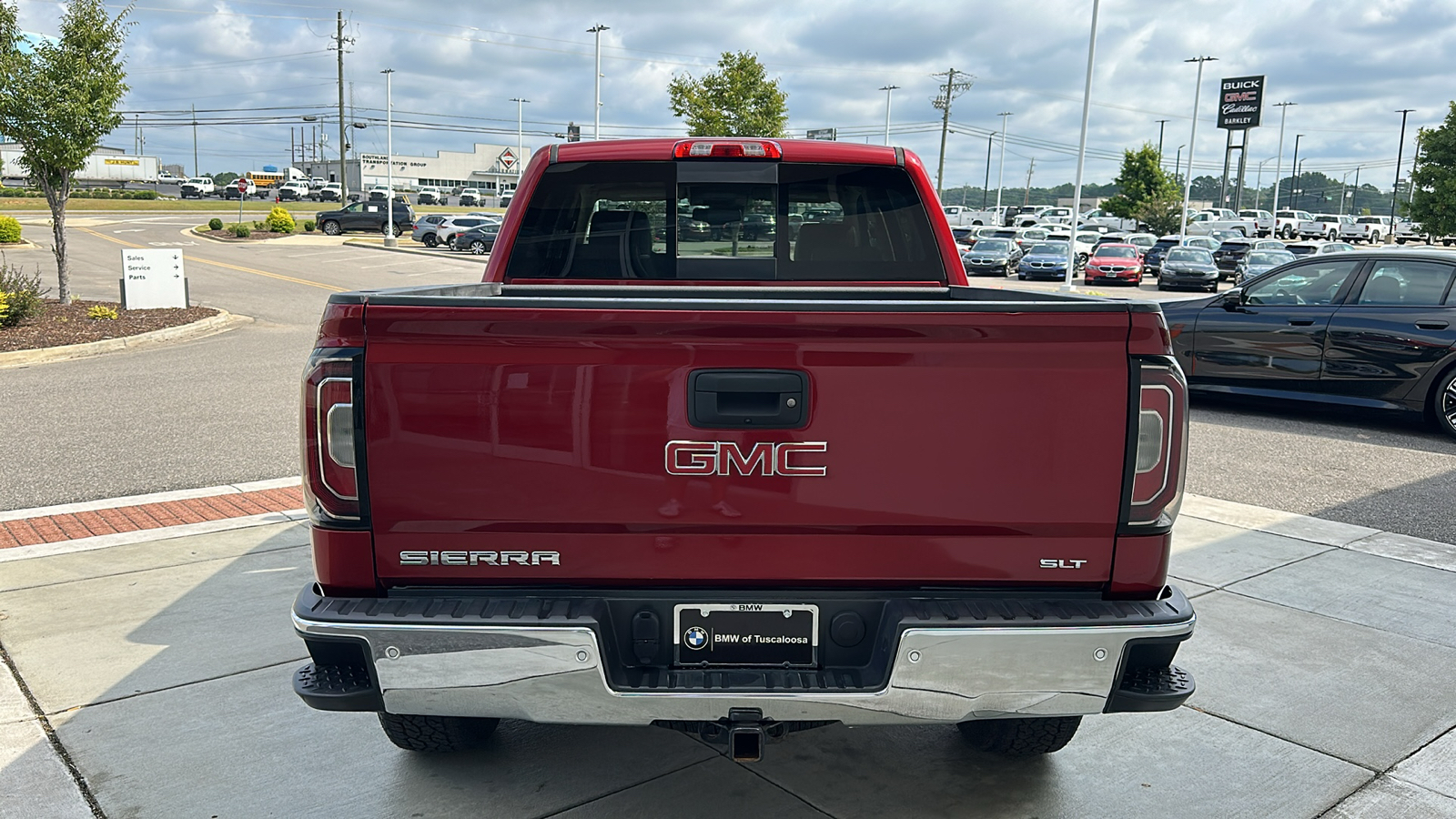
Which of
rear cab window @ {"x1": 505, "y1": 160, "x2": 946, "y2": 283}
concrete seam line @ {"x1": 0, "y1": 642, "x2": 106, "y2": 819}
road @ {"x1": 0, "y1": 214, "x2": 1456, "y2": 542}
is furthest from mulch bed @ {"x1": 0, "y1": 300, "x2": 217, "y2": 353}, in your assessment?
rear cab window @ {"x1": 505, "y1": 160, "x2": 946, "y2": 283}

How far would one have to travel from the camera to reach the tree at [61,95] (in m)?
16.2

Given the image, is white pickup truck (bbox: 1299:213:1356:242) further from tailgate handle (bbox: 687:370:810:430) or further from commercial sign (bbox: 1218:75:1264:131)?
tailgate handle (bbox: 687:370:810:430)

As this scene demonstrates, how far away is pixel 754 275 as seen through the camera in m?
4.59

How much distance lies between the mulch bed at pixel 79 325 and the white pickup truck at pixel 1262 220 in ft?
230

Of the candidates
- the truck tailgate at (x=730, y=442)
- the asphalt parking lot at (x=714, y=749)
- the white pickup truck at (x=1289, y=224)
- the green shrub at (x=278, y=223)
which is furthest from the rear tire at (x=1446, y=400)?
the white pickup truck at (x=1289, y=224)

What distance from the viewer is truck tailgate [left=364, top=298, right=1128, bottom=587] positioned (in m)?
2.62

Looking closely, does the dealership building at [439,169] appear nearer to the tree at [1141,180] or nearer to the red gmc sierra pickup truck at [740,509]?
the tree at [1141,180]

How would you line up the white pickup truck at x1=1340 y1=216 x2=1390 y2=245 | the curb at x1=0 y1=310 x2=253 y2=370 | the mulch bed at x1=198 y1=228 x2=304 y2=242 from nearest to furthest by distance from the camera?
the curb at x1=0 y1=310 x2=253 y2=370
the mulch bed at x1=198 y1=228 x2=304 y2=242
the white pickup truck at x1=1340 y1=216 x2=1390 y2=245

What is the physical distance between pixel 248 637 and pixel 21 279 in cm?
1432

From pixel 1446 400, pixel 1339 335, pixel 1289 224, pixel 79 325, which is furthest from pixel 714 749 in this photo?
pixel 1289 224

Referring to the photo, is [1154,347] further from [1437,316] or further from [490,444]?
[1437,316]

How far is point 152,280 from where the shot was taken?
1894cm

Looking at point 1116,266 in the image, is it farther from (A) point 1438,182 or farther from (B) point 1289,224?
(B) point 1289,224

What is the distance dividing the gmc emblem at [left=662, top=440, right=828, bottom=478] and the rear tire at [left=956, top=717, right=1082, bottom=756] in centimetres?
135
